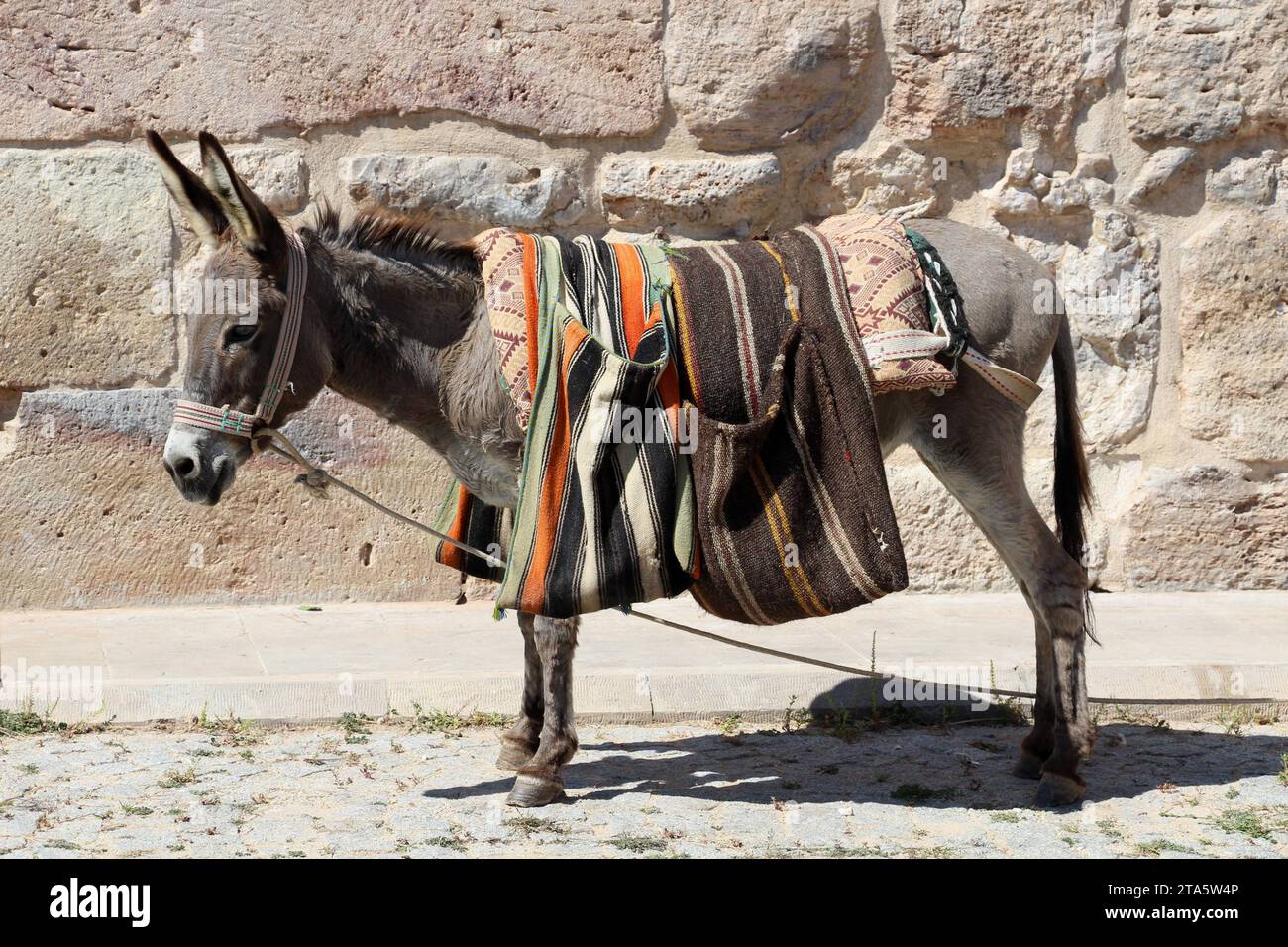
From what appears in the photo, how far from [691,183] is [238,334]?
264cm

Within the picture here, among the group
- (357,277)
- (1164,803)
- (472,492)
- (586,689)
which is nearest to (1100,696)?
(1164,803)

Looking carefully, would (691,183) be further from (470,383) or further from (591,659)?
(470,383)

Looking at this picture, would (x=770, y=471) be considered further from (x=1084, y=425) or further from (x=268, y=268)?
(x=1084, y=425)

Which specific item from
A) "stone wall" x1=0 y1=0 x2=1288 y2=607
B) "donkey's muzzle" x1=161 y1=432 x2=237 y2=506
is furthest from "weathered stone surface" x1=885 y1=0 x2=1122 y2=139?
"donkey's muzzle" x1=161 y1=432 x2=237 y2=506

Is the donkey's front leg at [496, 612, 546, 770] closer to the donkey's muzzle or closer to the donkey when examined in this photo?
the donkey

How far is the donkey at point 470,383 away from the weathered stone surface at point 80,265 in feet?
6.62

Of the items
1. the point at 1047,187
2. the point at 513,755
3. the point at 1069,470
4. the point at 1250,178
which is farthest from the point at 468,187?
the point at 1250,178

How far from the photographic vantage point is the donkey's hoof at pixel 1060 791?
3.75m

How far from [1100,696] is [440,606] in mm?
2617

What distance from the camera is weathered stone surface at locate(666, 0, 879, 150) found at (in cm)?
561

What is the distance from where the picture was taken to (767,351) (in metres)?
3.65

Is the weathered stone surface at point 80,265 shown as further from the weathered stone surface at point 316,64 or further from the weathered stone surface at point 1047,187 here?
the weathered stone surface at point 1047,187

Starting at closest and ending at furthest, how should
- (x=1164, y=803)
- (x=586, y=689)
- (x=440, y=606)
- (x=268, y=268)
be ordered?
(x=268, y=268) < (x=1164, y=803) < (x=586, y=689) < (x=440, y=606)
